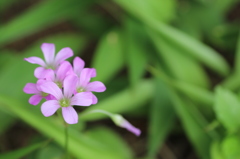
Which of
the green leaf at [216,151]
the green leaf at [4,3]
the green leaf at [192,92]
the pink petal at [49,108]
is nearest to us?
the pink petal at [49,108]

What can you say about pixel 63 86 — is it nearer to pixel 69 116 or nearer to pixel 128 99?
pixel 69 116

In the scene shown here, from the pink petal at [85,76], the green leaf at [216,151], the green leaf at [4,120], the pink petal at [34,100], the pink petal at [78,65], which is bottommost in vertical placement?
the pink petal at [34,100]

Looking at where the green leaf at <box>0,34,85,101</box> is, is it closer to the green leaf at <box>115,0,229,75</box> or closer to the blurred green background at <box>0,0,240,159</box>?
the blurred green background at <box>0,0,240,159</box>

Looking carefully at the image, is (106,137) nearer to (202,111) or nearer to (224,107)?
(202,111)

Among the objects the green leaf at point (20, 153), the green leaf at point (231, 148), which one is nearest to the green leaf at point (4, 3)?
the green leaf at point (20, 153)

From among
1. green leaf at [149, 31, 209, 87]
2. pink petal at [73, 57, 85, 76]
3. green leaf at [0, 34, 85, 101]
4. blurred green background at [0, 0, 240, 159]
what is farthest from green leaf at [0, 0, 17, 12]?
pink petal at [73, 57, 85, 76]

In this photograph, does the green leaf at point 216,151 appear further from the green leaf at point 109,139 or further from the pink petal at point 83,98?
the pink petal at point 83,98
